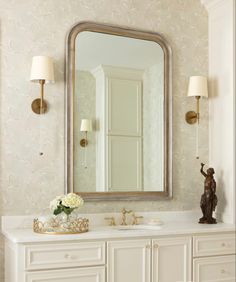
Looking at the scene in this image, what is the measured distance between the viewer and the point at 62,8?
354cm

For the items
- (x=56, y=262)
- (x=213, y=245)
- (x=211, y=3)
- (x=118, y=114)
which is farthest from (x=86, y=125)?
(x=211, y=3)

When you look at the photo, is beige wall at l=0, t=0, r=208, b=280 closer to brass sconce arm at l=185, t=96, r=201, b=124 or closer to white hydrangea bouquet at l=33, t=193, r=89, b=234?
brass sconce arm at l=185, t=96, r=201, b=124

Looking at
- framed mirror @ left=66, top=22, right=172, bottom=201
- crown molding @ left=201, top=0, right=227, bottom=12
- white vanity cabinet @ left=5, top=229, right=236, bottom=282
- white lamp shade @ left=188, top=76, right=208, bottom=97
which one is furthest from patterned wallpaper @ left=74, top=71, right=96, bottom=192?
crown molding @ left=201, top=0, right=227, bottom=12

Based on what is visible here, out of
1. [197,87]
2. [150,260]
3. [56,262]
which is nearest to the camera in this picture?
[56,262]

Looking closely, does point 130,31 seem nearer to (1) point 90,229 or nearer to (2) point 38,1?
(2) point 38,1

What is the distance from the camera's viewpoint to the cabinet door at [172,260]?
3.25 meters

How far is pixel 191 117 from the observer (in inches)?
155

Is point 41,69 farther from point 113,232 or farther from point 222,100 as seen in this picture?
point 222,100

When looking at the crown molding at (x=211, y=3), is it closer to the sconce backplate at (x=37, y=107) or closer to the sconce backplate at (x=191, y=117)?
the sconce backplate at (x=191, y=117)

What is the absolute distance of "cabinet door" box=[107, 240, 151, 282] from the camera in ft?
10.2

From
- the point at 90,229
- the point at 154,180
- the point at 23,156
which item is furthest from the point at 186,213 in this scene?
the point at 23,156

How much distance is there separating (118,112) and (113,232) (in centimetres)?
94

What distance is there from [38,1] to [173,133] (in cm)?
142

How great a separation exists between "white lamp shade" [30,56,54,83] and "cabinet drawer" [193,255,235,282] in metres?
1.62
